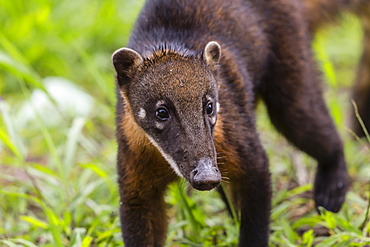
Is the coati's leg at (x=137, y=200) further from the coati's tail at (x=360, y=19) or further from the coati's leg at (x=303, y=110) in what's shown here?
the coati's tail at (x=360, y=19)

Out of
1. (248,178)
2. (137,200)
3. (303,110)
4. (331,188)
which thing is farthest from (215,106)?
(331,188)

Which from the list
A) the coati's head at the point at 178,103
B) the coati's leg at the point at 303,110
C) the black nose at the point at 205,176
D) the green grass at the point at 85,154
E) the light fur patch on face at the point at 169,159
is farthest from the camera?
the coati's leg at the point at 303,110

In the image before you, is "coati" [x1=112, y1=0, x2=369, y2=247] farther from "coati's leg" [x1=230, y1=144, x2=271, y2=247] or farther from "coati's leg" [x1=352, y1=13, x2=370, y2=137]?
"coati's leg" [x1=352, y1=13, x2=370, y2=137]

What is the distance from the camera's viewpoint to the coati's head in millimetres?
3635

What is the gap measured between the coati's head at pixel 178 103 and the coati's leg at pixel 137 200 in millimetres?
402

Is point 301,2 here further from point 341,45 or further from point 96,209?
point 341,45

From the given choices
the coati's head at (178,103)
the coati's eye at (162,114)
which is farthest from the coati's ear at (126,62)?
the coati's eye at (162,114)

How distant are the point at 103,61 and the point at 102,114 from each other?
1.11 metres

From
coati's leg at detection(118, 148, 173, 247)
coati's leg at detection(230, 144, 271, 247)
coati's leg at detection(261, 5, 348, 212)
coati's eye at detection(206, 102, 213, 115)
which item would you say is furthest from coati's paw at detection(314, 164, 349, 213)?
coati's eye at detection(206, 102, 213, 115)

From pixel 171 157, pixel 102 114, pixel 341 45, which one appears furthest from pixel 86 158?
pixel 341 45

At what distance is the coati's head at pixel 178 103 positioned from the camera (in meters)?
3.63

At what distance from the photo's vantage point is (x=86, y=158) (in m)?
7.05

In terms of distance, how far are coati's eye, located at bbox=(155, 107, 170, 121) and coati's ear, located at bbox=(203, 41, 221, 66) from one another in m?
0.52

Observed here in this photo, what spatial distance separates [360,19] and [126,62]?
345cm
